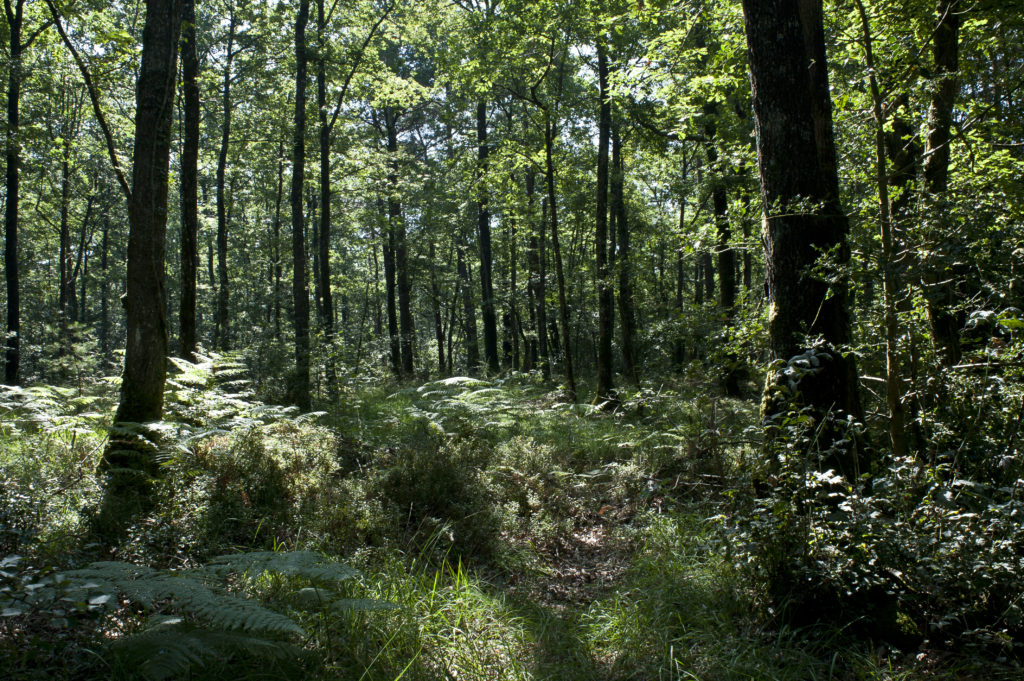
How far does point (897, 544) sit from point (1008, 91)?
5041 millimetres

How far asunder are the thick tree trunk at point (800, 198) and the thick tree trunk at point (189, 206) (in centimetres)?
834

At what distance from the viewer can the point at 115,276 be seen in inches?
1111

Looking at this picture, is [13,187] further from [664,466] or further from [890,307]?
[890,307]

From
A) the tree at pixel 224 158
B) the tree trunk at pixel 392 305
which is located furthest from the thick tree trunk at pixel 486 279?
the tree at pixel 224 158

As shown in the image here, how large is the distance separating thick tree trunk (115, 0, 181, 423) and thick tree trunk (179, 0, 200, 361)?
10.7ft

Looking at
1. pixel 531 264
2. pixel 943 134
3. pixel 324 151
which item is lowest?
pixel 943 134

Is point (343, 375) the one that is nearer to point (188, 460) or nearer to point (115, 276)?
point (188, 460)

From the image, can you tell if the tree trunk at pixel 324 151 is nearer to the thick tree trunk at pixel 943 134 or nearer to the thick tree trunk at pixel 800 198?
the thick tree trunk at pixel 800 198

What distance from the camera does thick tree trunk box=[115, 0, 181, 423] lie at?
534 centimetres

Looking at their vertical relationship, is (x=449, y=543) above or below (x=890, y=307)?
below

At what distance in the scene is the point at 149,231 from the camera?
5.45m

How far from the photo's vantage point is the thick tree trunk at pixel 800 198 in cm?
367

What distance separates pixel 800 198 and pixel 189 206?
9.04 m


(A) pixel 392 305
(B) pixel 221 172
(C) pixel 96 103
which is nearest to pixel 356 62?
(B) pixel 221 172
